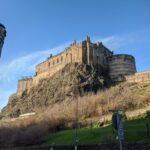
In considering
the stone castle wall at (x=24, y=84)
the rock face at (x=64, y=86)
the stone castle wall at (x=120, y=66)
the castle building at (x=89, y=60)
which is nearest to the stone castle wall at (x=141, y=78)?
the castle building at (x=89, y=60)

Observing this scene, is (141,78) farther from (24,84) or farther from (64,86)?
(24,84)

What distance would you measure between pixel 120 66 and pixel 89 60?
1159 centimetres

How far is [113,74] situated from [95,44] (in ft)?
39.6

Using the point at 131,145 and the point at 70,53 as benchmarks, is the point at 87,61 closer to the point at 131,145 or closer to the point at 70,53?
the point at 70,53

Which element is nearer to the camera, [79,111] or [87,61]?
[79,111]

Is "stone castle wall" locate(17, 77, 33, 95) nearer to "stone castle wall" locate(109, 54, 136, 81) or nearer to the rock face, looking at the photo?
the rock face

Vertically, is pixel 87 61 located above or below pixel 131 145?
above

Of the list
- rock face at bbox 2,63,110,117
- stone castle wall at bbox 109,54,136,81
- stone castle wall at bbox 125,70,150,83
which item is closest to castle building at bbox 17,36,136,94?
stone castle wall at bbox 109,54,136,81

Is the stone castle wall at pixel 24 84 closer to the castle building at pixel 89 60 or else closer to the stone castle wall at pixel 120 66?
the castle building at pixel 89 60

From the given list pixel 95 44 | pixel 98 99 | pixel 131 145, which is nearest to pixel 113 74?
pixel 95 44

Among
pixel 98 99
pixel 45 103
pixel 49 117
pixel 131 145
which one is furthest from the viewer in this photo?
pixel 45 103

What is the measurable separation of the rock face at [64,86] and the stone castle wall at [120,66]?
119 inches

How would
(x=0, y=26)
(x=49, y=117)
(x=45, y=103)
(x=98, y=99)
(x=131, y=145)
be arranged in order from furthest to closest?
(x=45, y=103), (x=98, y=99), (x=49, y=117), (x=131, y=145), (x=0, y=26)

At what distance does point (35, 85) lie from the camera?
3807 inches
